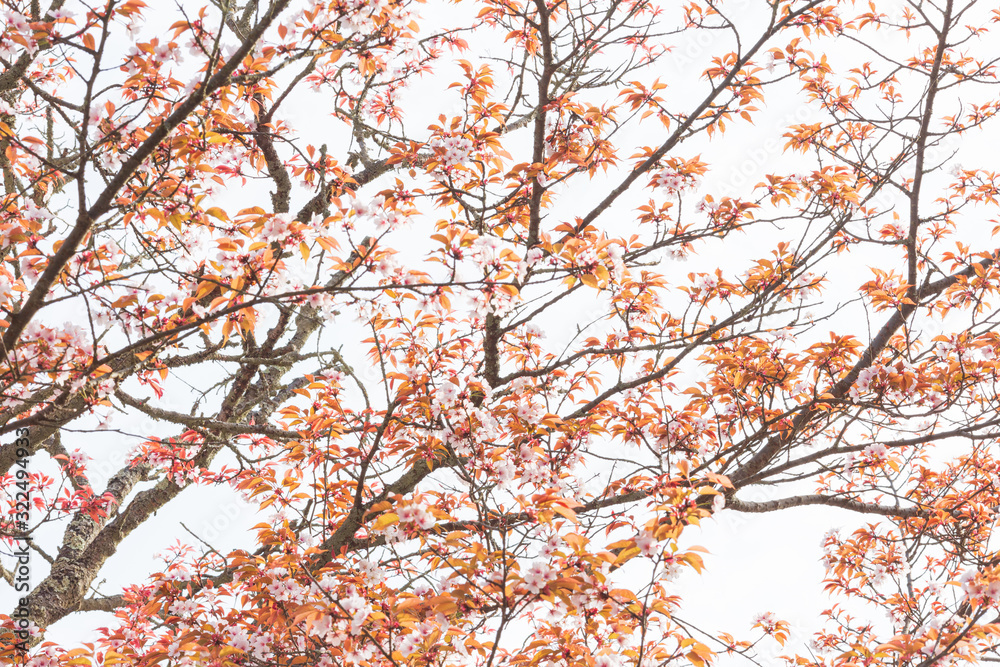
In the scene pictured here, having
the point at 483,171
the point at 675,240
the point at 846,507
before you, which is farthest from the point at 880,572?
the point at 483,171

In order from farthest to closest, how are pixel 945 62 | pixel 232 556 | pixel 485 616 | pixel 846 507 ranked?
pixel 945 62 < pixel 846 507 < pixel 232 556 < pixel 485 616

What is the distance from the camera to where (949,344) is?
3.35m

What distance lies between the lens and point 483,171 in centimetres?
288

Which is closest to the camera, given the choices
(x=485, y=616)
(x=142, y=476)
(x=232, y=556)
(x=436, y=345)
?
(x=485, y=616)

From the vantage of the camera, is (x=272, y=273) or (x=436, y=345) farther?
(x=436, y=345)

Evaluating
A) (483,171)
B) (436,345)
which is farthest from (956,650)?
(483,171)

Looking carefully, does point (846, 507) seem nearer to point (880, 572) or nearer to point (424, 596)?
point (880, 572)

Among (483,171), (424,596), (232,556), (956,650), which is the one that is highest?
(483,171)

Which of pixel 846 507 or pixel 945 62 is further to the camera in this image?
pixel 945 62

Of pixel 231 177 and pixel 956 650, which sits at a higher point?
pixel 231 177

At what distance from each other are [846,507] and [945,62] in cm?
249

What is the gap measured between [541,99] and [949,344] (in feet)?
7.76

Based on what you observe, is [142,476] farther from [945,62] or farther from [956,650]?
[945,62]

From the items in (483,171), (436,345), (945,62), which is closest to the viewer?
(483,171)
